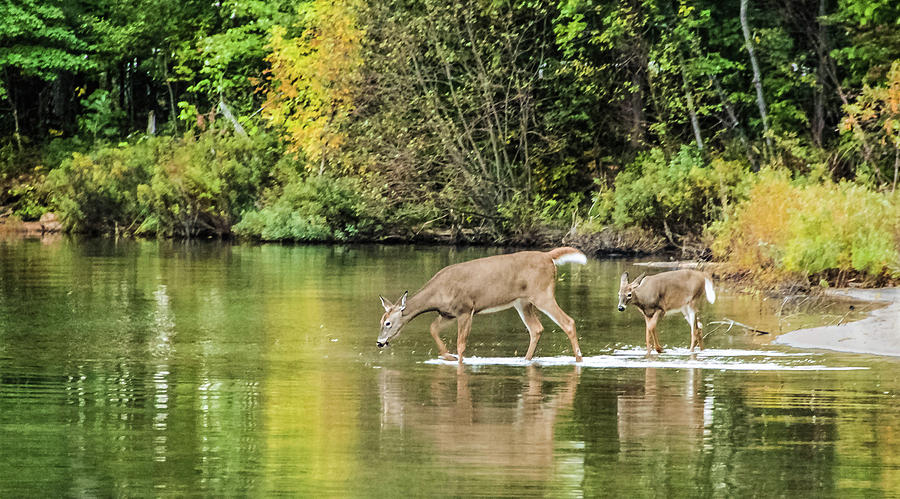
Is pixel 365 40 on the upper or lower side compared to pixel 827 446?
upper

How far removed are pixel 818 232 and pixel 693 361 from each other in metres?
8.88

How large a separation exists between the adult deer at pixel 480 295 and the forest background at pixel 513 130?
1860 cm

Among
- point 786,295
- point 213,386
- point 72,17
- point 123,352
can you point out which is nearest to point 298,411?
point 213,386

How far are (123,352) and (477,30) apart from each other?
2777 cm

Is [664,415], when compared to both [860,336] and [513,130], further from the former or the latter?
[513,130]

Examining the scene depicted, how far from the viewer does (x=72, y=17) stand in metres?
58.4

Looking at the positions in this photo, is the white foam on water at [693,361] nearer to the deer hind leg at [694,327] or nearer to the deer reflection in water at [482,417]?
the deer hind leg at [694,327]

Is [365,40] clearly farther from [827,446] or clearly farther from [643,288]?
[827,446]

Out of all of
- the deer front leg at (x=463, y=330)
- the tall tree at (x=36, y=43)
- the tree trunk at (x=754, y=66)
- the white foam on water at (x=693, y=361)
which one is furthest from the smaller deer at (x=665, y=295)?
the tall tree at (x=36, y=43)

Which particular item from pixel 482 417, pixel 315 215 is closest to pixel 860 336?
pixel 482 417

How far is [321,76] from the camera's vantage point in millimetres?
45156

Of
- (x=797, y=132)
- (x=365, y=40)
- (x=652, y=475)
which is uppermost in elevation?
(x=365, y=40)

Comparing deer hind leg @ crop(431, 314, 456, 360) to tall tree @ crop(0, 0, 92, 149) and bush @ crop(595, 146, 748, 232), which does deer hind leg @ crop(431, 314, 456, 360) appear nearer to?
bush @ crop(595, 146, 748, 232)

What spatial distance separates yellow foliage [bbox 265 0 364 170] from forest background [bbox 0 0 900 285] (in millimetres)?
71
